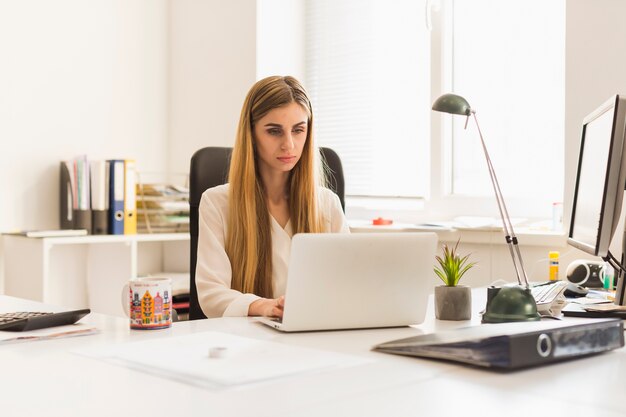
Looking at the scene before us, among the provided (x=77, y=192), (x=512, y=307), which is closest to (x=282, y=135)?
(x=512, y=307)

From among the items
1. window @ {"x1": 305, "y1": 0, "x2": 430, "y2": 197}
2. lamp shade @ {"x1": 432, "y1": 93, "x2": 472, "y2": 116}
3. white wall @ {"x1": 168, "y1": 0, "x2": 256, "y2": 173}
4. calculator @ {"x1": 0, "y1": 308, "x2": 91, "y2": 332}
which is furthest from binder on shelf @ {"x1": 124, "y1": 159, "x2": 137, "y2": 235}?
calculator @ {"x1": 0, "y1": 308, "x2": 91, "y2": 332}

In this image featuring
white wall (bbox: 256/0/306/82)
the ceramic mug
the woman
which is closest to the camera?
the ceramic mug

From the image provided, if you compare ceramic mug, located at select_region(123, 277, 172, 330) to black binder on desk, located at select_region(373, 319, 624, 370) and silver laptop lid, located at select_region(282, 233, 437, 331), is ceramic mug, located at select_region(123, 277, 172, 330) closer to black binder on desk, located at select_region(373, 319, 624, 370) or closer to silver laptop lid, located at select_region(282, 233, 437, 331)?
silver laptop lid, located at select_region(282, 233, 437, 331)

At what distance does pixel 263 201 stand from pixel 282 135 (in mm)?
192

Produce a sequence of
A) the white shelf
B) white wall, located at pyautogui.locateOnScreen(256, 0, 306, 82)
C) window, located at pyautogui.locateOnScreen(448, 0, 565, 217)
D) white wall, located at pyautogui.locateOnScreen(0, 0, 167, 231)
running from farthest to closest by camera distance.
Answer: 1. white wall, located at pyautogui.locateOnScreen(256, 0, 306, 82)
2. white wall, located at pyautogui.locateOnScreen(0, 0, 167, 231)
3. the white shelf
4. window, located at pyautogui.locateOnScreen(448, 0, 565, 217)

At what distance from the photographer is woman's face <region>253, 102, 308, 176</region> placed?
82.7 inches

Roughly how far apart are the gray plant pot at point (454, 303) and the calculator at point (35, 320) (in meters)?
0.74

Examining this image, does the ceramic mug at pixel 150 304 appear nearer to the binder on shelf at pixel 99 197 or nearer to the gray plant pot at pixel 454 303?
the gray plant pot at pixel 454 303


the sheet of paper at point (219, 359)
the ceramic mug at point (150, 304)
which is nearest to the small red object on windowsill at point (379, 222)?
the ceramic mug at point (150, 304)

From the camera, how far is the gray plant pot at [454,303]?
161 cm

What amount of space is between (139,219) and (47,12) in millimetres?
1009

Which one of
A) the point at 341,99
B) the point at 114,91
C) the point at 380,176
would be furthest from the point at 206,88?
the point at 380,176

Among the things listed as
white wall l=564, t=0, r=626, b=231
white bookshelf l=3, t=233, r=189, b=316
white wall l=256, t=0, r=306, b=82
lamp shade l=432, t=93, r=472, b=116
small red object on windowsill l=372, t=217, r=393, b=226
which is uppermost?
white wall l=256, t=0, r=306, b=82

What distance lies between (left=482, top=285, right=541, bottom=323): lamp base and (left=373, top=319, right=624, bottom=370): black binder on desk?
0.74 ft
